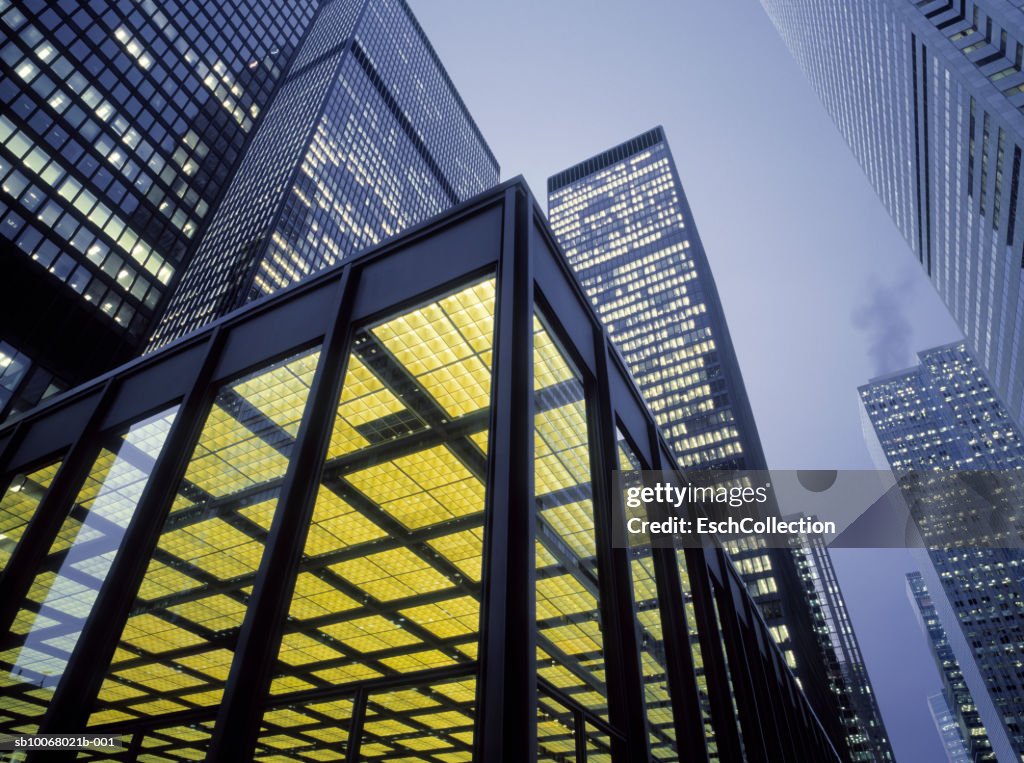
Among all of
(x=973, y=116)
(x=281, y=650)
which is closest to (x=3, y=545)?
(x=281, y=650)

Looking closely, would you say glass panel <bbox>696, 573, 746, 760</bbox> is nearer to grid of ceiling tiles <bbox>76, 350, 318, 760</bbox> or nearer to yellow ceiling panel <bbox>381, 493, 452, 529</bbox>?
yellow ceiling panel <bbox>381, 493, 452, 529</bbox>

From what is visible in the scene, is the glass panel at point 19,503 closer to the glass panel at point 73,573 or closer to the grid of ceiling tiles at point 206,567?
the glass panel at point 73,573

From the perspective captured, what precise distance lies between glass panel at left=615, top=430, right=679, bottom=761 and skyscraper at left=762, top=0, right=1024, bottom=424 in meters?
66.5

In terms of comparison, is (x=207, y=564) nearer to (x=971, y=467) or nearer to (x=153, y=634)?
(x=153, y=634)

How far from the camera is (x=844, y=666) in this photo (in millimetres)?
162375

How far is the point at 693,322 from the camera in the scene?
131 meters

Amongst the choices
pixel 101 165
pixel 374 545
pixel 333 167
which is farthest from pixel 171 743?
pixel 333 167

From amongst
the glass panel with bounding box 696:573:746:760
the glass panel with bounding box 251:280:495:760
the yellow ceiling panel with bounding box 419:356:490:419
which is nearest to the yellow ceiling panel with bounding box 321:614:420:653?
the glass panel with bounding box 251:280:495:760

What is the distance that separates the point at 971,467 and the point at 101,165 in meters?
199

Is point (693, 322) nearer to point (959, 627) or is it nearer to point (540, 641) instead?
point (959, 627)

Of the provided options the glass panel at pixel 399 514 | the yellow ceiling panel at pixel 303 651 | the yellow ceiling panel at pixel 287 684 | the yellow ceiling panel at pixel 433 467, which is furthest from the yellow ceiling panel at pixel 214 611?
the yellow ceiling panel at pixel 433 467

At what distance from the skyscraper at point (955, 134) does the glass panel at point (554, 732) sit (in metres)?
71.1

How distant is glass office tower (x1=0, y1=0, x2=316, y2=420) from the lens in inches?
1925

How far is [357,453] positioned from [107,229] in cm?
6315
